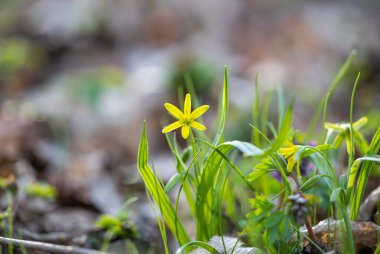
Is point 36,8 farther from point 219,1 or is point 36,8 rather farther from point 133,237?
point 133,237

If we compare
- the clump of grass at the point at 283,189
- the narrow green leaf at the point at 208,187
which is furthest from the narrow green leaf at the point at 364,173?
the narrow green leaf at the point at 208,187

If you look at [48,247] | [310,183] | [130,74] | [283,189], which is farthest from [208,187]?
[130,74]

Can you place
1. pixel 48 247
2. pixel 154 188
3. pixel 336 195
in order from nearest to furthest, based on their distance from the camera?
pixel 336 195 < pixel 48 247 < pixel 154 188

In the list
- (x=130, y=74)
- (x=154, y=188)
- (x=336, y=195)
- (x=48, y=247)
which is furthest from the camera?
(x=130, y=74)

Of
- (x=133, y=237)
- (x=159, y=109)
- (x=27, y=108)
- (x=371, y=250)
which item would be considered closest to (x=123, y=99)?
(x=159, y=109)

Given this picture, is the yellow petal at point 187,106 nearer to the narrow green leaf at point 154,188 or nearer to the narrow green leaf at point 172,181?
the narrow green leaf at point 154,188

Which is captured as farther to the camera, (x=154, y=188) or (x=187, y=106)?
(x=154, y=188)

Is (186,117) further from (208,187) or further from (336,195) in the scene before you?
(336,195)

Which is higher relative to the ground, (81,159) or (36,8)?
(36,8)
